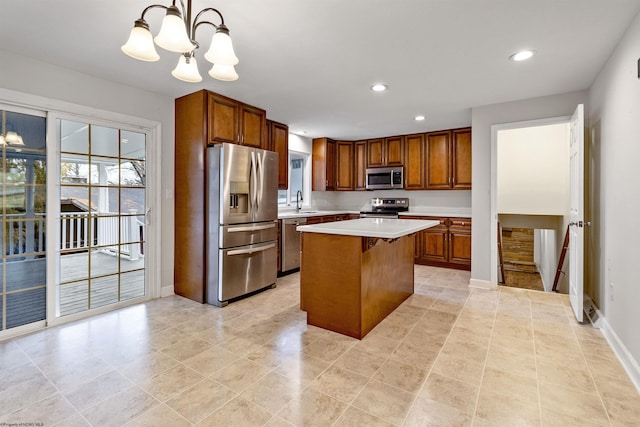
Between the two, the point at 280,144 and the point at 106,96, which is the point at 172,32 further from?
the point at 280,144

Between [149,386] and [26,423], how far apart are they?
0.54 metres

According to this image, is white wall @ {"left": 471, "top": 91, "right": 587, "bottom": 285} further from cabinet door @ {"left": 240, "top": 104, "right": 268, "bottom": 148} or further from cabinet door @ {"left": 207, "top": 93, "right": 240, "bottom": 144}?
cabinet door @ {"left": 207, "top": 93, "right": 240, "bottom": 144}

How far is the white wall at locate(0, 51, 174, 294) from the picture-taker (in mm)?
2471

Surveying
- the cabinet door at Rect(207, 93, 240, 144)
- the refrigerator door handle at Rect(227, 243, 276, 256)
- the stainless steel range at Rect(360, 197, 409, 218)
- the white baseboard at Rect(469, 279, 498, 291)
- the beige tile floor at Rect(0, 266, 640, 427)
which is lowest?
the beige tile floor at Rect(0, 266, 640, 427)

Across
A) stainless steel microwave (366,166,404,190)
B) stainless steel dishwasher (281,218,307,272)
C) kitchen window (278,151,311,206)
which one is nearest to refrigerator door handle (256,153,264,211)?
stainless steel dishwasher (281,218,307,272)

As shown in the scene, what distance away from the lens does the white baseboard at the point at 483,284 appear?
3732mm

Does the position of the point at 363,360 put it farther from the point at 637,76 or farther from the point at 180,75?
the point at 637,76

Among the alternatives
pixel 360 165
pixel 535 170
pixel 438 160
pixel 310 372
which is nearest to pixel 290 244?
pixel 360 165

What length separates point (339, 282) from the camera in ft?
8.24

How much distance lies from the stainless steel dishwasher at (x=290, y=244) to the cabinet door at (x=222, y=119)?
1456mm

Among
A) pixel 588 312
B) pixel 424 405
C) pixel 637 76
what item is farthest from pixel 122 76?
pixel 588 312

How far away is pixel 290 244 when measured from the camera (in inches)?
176

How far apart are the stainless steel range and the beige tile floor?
112 inches

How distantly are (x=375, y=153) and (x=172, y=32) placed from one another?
4715mm
